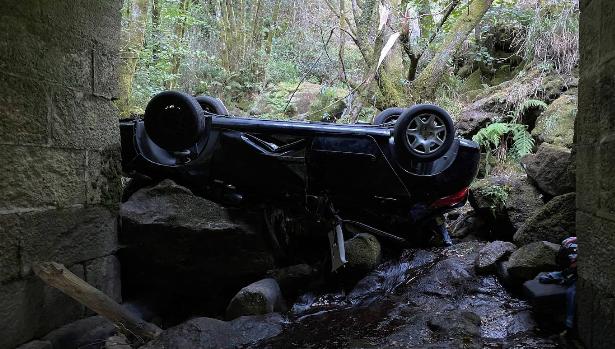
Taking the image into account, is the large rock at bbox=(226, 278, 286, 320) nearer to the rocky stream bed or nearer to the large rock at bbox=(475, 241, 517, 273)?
the rocky stream bed

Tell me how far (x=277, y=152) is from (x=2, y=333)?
2.60 m

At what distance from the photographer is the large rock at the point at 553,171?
506 cm

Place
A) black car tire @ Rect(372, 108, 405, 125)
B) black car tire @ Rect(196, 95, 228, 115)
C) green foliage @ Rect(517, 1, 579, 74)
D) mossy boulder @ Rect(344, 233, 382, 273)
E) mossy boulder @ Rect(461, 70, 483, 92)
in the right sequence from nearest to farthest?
mossy boulder @ Rect(344, 233, 382, 273)
black car tire @ Rect(196, 95, 228, 115)
black car tire @ Rect(372, 108, 405, 125)
green foliage @ Rect(517, 1, 579, 74)
mossy boulder @ Rect(461, 70, 483, 92)

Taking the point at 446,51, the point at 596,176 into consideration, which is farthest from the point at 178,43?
the point at 596,176

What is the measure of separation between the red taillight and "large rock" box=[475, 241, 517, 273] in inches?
24.0

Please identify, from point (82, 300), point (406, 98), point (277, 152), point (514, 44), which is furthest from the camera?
point (514, 44)

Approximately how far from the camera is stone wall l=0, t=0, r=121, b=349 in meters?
2.94

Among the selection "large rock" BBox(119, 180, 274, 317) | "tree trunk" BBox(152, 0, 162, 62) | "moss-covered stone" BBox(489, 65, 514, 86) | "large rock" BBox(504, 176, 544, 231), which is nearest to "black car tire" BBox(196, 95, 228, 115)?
"large rock" BBox(119, 180, 274, 317)

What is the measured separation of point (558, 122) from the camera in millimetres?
7703

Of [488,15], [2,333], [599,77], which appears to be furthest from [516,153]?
[2,333]

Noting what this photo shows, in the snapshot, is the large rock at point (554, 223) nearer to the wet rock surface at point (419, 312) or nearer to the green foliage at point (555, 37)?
the wet rock surface at point (419, 312)

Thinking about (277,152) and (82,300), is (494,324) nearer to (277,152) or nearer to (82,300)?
(277,152)

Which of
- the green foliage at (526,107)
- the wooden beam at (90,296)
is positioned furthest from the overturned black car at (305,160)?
the green foliage at (526,107)

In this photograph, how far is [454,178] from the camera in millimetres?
4637
